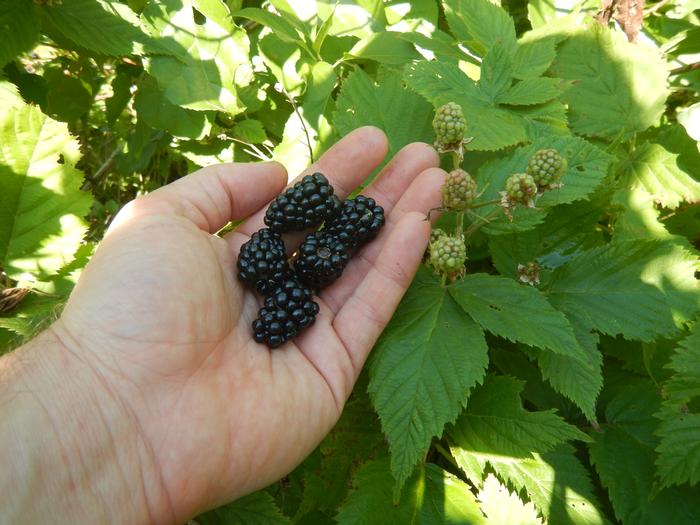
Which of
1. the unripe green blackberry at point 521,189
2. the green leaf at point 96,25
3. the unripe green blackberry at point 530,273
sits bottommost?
the unripe green blackberry at point 530,273

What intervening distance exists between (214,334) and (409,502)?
0.85m

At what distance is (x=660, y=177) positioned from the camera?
87.5 inches

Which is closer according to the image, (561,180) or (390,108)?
(561,180)

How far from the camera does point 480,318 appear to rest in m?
1.60

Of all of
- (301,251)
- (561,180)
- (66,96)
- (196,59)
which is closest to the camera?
(561,180)

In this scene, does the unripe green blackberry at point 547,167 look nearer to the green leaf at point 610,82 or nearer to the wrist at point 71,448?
the green leaf at point 610,82

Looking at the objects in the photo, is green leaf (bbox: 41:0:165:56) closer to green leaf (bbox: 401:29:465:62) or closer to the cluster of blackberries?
the cluster of blackberries

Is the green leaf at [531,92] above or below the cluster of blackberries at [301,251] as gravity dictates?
above

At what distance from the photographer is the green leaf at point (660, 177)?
2.19 m

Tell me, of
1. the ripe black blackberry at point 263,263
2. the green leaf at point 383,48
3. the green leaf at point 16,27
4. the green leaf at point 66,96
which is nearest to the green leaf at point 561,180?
the ripe black blackberry at point 263,263

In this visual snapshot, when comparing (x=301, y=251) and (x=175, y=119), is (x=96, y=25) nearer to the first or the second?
(x=175, y=119)

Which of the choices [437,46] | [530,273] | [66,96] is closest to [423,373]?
[530,273]

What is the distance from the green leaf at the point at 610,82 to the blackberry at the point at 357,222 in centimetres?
103

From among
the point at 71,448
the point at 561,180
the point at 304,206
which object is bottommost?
the point at 71,448
